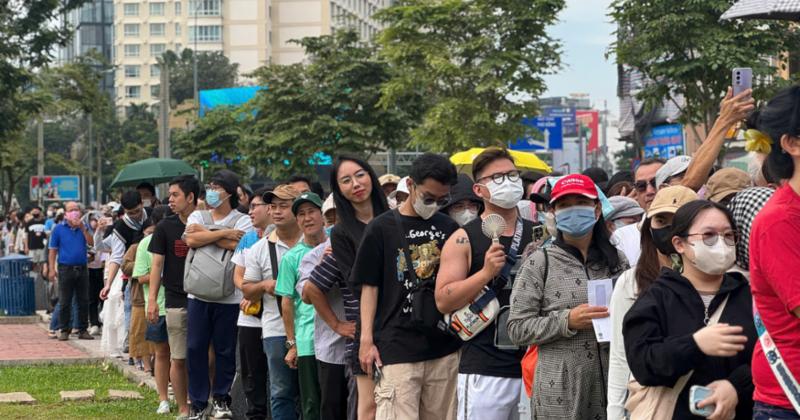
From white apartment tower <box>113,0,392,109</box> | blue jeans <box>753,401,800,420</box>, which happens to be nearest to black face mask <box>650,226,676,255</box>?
blue jeans <box>753,401,800,420</box>

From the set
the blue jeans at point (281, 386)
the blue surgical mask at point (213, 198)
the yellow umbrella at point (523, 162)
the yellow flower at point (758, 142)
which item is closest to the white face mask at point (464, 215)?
the blue jeans at point (281, 386)

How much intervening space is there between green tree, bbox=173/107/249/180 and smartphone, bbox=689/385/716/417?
48.1 meters

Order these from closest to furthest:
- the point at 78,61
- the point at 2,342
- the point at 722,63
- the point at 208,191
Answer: the point at 208,191 → the point at 2,342 → the point at 722,63 → the point at 78,61

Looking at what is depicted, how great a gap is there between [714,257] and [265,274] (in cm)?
552

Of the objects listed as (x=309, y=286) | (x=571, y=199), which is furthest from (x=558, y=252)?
(x=309, y=286)

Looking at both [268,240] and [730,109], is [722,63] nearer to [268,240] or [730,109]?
[268,240]

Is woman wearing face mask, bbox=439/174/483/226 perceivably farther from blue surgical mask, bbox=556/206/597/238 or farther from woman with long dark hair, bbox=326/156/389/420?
blue surgical mask, bbox=556/206/597/238

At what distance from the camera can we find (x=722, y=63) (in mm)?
25531

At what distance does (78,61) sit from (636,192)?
88.8 ft

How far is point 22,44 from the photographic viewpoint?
2845 centimetres

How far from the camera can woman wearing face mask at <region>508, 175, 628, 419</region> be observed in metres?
6.18

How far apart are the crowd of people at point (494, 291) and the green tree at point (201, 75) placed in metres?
109

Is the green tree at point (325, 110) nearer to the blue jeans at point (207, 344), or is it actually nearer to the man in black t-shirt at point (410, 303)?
the blue jeans at point (207, 344)

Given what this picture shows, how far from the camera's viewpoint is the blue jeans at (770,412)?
420cm
